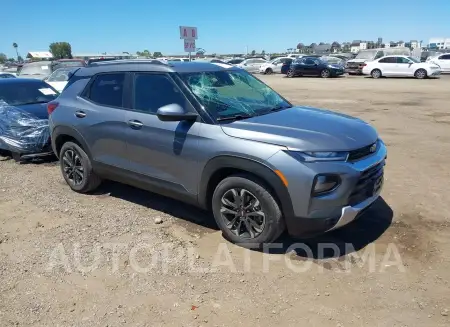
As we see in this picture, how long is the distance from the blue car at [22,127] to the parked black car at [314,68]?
79.2ft

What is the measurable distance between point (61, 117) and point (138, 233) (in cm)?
208

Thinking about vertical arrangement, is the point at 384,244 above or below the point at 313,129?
below

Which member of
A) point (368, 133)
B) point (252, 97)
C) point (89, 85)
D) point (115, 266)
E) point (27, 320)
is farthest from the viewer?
point (89, 85)

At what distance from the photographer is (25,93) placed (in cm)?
775

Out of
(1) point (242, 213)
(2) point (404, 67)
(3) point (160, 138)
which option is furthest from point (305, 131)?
(2) point (404, 67)

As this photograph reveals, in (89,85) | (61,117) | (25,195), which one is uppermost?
(89,85)

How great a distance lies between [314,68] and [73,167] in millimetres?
26336

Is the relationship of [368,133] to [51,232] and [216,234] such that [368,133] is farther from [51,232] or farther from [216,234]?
[51,232]

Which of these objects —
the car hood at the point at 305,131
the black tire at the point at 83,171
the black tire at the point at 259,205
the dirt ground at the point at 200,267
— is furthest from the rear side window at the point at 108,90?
the black tire at the point at 259,205

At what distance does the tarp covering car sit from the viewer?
266 inches

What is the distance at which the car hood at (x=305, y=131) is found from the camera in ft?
10.8

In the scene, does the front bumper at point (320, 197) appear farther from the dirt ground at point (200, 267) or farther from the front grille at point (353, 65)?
the front grille at point (353, 65)

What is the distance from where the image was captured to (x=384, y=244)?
3.76 meters

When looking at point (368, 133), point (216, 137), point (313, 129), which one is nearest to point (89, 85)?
point (216, 137)
